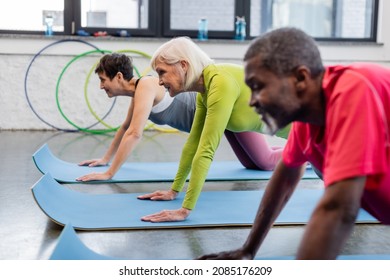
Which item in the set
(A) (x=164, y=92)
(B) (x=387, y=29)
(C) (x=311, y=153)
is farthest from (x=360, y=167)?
(B) (x=387, y=29)

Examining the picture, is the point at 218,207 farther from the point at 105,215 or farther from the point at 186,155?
the point at 105,215

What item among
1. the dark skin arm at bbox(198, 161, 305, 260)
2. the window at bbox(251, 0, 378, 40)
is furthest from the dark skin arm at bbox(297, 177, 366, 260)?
the window at bbox(251, 0, 378, 40)

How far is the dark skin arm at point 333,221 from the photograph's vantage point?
4.01 feet

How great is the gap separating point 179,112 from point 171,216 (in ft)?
4.46

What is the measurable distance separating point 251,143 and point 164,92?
70cm

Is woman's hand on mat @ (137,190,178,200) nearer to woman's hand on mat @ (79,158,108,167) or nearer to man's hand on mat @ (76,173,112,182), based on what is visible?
man's hand on mat @ (76,173,112,182)

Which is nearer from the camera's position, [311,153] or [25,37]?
Answer: [311,153]

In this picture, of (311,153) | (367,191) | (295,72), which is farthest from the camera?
(311,153)

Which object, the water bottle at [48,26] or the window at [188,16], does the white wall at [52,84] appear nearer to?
the water bottle at [48,26]

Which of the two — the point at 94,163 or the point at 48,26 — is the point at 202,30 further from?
the point at 94,163

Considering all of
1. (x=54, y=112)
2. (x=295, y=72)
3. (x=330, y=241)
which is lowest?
(x=54, y=112)

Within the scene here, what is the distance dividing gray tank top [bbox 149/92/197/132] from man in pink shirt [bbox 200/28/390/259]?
99.4 inches

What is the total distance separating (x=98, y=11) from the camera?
7.27m

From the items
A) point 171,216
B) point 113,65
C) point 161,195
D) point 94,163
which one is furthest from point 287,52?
point 94,163
